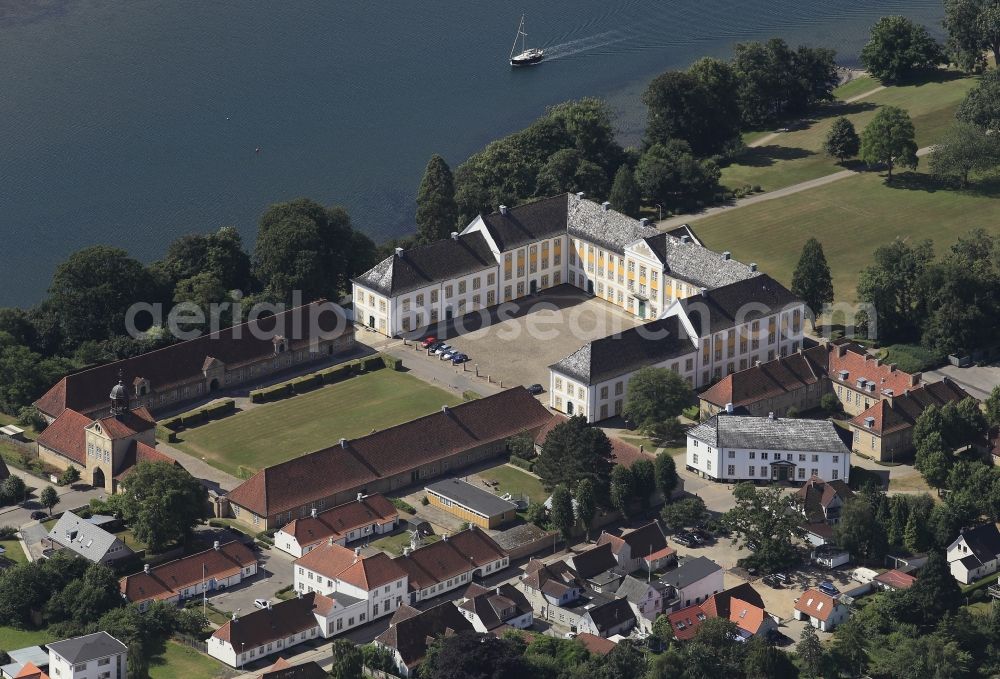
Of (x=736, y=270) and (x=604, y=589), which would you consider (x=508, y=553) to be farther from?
(x=736, y=270)

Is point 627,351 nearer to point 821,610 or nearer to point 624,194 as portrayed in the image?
point 821,610

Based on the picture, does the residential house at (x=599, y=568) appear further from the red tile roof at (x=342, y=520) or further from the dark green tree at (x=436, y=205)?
the dark green tree at (x=436, y=205)

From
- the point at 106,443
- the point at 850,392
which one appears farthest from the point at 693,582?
the point at 106,443

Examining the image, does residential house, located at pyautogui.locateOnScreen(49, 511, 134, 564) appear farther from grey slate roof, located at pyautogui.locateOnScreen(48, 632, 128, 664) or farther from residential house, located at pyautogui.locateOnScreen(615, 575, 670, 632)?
residential house, located at pyautogui.locateOnScreen(615, 575, 670, 632)

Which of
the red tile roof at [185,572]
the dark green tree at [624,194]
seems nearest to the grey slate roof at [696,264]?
the dark green tree at [624,194]

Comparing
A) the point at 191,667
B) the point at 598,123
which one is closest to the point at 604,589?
the point at 191,667
